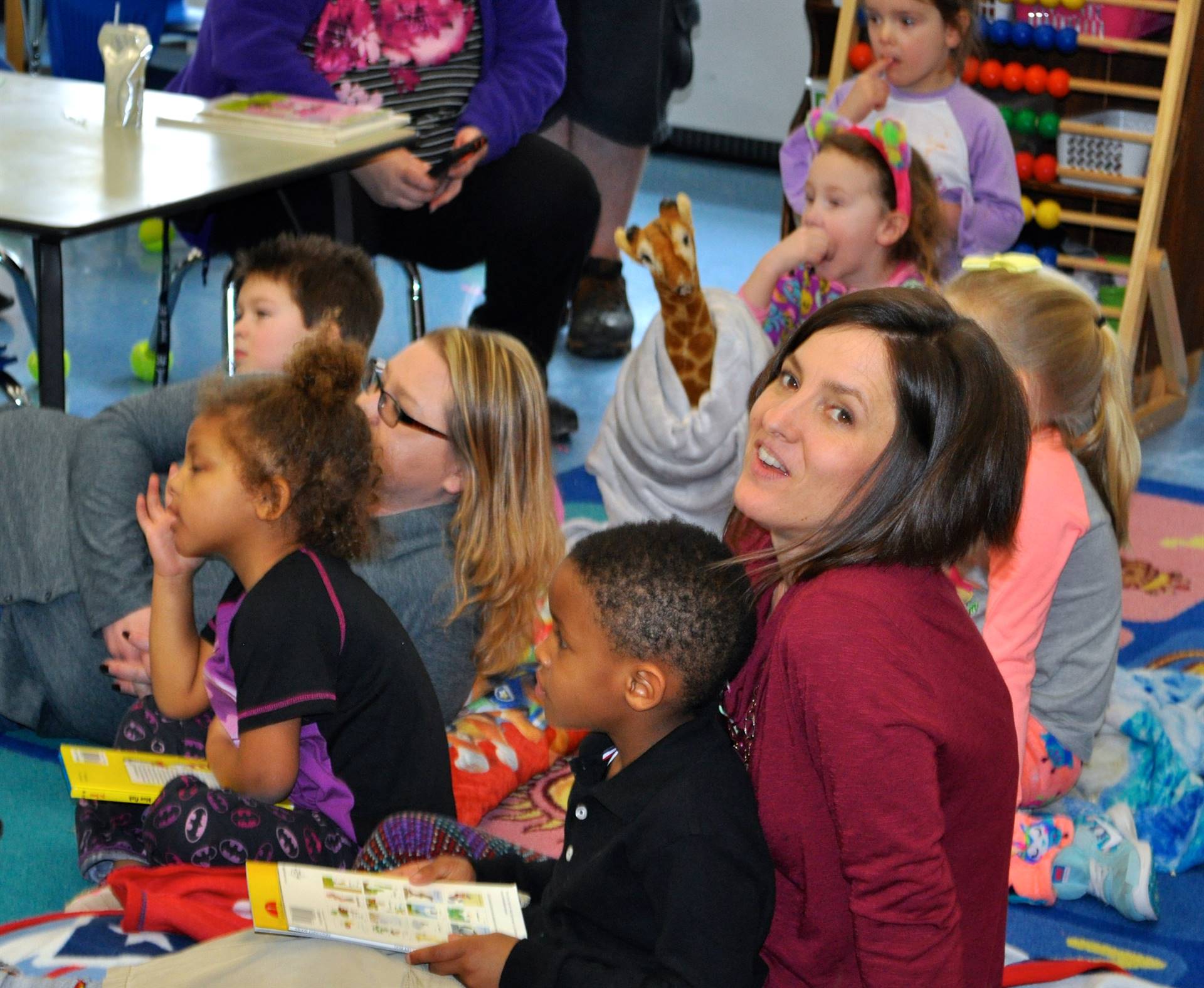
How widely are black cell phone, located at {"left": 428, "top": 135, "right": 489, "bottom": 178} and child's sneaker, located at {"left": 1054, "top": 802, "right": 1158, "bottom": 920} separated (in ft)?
5.45

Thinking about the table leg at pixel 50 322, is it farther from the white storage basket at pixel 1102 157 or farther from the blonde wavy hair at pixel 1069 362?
the white storage basket at pixel 1102 157

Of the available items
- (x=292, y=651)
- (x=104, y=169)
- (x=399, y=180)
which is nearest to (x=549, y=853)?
(x=292, y=651)

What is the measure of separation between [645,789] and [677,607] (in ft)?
0.48

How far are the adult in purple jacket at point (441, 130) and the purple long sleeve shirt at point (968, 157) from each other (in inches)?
22.7

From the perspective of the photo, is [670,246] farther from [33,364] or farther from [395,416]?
[33,364]

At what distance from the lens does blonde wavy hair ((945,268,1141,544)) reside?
178 centimetres

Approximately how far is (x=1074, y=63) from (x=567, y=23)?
4.24 ft

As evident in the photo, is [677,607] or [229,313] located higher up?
[677,607]

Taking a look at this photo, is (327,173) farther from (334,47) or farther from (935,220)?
(935,220)

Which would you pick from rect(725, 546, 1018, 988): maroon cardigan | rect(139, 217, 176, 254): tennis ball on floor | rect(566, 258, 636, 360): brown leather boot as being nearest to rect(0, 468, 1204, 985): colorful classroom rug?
rect(725, 546, 1018, 988): maroon cardigan

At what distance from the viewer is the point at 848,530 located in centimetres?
111

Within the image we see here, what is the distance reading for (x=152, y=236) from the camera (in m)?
4.38

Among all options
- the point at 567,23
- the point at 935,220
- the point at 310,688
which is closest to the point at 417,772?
the point at 310,688

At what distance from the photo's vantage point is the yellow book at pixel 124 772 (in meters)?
1.55
